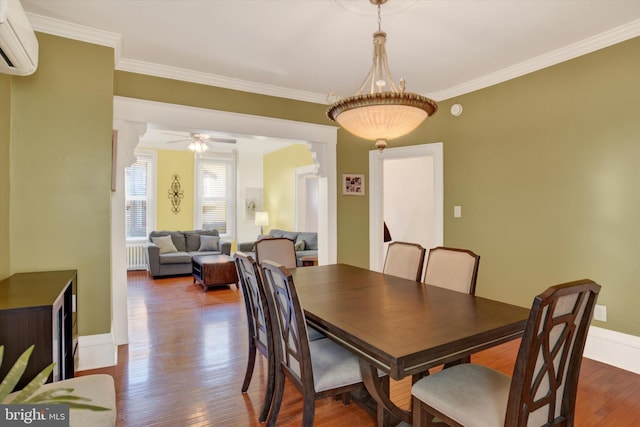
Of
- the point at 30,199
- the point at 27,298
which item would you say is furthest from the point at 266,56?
the point at 27,298

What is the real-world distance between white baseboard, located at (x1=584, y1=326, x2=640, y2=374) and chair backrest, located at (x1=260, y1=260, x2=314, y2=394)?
261 centimetres

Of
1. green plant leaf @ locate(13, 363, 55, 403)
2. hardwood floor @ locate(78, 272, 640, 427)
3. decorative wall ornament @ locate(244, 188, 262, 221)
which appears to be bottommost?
hardwood floor @ locate(78, 272, 640, 427)

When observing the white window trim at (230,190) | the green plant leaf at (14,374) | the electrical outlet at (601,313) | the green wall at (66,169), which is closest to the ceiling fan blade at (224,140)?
the white window trim at (230,190)

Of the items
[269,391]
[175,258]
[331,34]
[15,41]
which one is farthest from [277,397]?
[175,258]

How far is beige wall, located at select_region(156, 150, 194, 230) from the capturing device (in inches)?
299

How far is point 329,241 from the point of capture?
4.43 metres

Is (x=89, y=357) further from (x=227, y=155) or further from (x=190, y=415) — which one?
(x=227, y=155)

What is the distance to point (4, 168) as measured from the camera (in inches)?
94.4

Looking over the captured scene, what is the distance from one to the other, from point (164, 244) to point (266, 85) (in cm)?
422

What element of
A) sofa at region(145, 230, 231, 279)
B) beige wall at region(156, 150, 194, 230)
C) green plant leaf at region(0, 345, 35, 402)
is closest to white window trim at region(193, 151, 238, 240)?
beige wall at region(156, 150, 194, 230)

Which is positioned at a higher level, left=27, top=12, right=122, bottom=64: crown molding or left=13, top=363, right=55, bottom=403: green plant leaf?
left=27, top=12, right=122, bottom=64: crown molding

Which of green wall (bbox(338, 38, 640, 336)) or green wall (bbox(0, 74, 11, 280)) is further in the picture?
green wall (bbox(338, 38, 640, 336))

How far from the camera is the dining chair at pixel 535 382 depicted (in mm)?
1207

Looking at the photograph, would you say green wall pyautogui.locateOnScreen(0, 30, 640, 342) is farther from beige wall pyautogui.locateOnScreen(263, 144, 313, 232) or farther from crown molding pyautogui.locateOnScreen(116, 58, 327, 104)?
beige wall pyautogui.locateOnScreen(263, 144, 313, 232)
